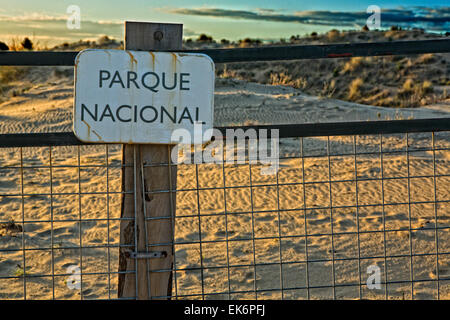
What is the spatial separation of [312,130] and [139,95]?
1.06m

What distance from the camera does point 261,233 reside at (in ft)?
24.7

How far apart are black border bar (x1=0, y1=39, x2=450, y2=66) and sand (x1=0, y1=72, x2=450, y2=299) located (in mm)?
662

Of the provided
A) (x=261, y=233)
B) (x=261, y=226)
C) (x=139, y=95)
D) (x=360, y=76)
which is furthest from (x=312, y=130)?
(x=360, y=76)

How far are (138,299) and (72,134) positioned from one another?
1.09 metres

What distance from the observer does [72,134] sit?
359 centimetres

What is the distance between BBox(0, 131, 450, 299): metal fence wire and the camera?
4.45 m

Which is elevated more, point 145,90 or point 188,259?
point 145,90

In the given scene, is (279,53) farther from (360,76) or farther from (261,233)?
(360,76)

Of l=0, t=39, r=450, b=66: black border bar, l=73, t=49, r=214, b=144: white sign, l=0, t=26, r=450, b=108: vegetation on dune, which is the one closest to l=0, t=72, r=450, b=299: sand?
l=73, t=49, r=214, b=144: white sign

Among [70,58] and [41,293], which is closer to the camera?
[70,58]

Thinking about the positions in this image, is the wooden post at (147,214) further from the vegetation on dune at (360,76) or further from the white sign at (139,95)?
the vegetation on dune at (360,76)
